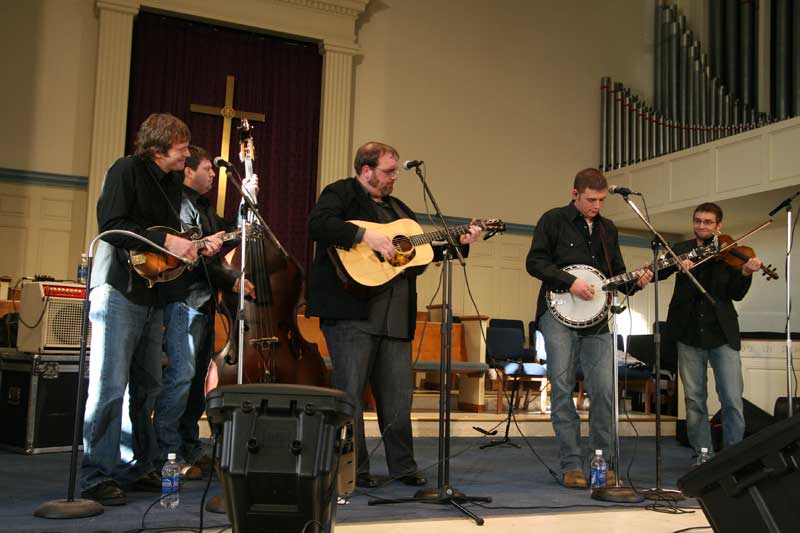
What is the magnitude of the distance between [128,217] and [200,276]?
0.86 meters

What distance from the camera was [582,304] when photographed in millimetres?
4582

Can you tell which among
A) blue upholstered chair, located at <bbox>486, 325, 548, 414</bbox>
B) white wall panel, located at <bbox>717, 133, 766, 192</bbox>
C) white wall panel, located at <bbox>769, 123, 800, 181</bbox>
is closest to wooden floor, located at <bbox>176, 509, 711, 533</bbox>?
blue upholstered chair, located at <bbox>486, 325, 548, 414</bbox>

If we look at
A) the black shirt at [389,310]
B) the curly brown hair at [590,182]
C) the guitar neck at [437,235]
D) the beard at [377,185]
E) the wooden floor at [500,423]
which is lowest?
the wooden floor at [500,423]

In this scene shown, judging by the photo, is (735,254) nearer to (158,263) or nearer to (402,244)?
(402,244)

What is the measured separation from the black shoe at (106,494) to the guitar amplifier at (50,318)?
7.08ft

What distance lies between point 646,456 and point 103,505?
4.32 m

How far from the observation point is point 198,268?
173 inches

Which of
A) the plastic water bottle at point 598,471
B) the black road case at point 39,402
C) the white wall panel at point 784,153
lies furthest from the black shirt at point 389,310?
the white wall panel at point 784,153

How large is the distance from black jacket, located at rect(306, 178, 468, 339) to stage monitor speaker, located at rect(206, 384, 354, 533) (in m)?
1.82

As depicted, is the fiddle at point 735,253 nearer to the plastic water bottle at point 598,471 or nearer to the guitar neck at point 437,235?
the plastic water bottle at point 598,471

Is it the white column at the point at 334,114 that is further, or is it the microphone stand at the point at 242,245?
the white column at the point at 334,114

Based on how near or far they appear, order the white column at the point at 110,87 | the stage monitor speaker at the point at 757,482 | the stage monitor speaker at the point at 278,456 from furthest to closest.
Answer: the white column at the point at 110,87, the stage monitor speaker at the point at 278,456, the stage monitor speaker at the point at 757,482

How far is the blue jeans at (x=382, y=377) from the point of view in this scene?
14.0 ft

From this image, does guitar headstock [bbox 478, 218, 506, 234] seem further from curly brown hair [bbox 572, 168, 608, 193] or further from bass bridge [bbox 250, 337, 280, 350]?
bass bridge [bbox 250, 337, 280, 350]
